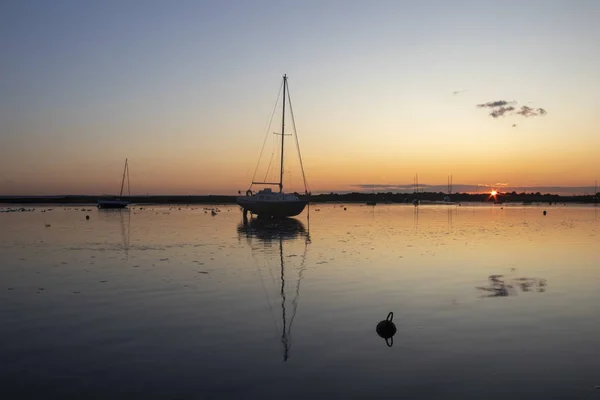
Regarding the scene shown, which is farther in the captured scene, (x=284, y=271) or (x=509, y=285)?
(x=284, y=271)

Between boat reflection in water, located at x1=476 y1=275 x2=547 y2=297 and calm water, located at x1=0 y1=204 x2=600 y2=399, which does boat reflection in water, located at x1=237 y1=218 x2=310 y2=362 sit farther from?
boat reflection in water, located at x1=476 y1=275 x2=547 y2=297

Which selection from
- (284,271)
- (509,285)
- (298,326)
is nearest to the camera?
(298,326)

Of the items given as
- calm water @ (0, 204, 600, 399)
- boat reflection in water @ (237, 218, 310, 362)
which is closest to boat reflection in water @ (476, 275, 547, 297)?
calm water @ (0, 204, 600, 399)

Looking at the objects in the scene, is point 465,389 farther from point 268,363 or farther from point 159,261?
point 159,261

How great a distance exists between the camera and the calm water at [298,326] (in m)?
10.2

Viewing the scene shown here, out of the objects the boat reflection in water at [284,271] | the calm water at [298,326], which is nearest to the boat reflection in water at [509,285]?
the calm water at [298,326]

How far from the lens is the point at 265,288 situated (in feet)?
66.9

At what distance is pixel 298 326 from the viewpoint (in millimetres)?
14656

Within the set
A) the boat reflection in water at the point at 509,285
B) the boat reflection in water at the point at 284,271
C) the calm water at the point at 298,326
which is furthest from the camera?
the boat reflection in water at the point at 509,285

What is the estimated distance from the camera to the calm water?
10.2 metres

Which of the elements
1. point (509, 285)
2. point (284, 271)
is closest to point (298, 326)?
point (284, 271)

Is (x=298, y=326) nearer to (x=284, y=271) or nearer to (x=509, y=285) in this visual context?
(x=284, y=271)

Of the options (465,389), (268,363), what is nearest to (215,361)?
(268,363)

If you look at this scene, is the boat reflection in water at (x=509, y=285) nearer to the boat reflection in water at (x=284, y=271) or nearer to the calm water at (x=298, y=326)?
the calm water at (x=298, y=326)
